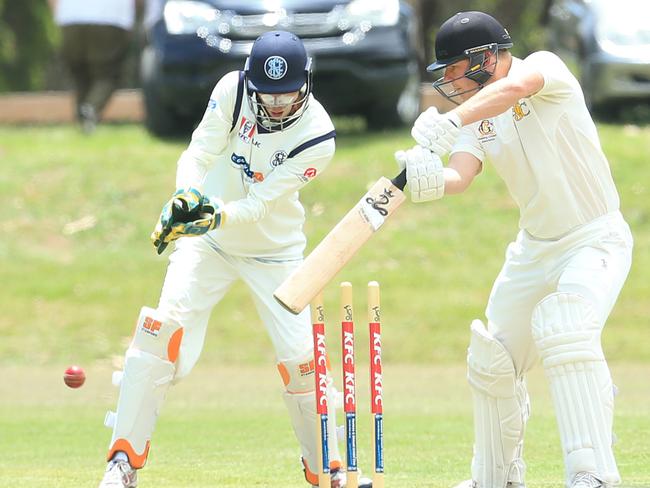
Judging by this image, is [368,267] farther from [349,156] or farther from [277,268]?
[277,268]

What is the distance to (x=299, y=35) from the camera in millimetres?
12672

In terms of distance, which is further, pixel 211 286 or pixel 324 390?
pixel 211 286

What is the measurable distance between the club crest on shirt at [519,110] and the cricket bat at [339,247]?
56cm

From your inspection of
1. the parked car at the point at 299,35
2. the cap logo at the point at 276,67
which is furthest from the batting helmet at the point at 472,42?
the parked car at the point at 299,35

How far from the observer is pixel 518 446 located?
571 cm

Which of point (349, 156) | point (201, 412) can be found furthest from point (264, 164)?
point (349, 156)

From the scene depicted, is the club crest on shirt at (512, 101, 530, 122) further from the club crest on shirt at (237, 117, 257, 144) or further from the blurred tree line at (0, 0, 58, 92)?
the blurred tree line at (0, 0, 58, 92)

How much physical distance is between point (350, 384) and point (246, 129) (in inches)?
48.8

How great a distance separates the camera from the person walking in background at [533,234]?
5184 mm

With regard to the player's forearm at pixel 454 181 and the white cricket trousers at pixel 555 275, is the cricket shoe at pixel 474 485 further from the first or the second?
the player's forearm at pixel 454 181

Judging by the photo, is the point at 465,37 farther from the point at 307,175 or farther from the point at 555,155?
the point at 307,175

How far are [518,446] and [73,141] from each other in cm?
947

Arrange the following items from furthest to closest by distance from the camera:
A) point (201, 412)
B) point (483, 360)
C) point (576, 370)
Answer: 1. point (201, 412)
2. point (483, 360)
3. point (576, 370)

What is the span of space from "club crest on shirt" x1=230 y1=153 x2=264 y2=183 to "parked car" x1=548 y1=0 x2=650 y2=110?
790cm
